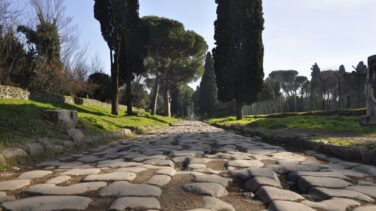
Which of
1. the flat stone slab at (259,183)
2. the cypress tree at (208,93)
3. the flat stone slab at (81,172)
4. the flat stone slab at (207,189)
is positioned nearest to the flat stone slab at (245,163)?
the flat stone slab at (259,183)

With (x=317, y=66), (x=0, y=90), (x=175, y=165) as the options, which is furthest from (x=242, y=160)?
(x=317, y=66)

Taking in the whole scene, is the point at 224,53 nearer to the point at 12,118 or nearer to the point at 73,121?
the point at 73,121

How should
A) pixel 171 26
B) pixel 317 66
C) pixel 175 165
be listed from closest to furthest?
pixel 175 165 → pixel 171 26 → pixel 317 66

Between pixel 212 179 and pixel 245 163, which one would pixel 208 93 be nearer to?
pixel 245 163

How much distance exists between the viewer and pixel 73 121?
930cm

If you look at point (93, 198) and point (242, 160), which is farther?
point (242, 160)

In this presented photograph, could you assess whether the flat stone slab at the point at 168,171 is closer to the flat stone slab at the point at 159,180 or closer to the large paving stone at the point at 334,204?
the flat stone slab at the point at 159,180

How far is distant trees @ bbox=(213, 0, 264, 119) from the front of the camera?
25219mm

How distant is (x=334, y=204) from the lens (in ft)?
10.6

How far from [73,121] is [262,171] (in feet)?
19.3

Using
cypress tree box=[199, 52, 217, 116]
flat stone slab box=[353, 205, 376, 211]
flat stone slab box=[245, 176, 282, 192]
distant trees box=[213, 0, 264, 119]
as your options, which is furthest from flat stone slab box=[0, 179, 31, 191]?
cypress tree box=[199, 52, 217, 116]

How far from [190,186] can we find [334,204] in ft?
4.30

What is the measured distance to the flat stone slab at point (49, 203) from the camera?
3010 mm

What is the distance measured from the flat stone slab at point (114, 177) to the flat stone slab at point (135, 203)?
3.03ft
